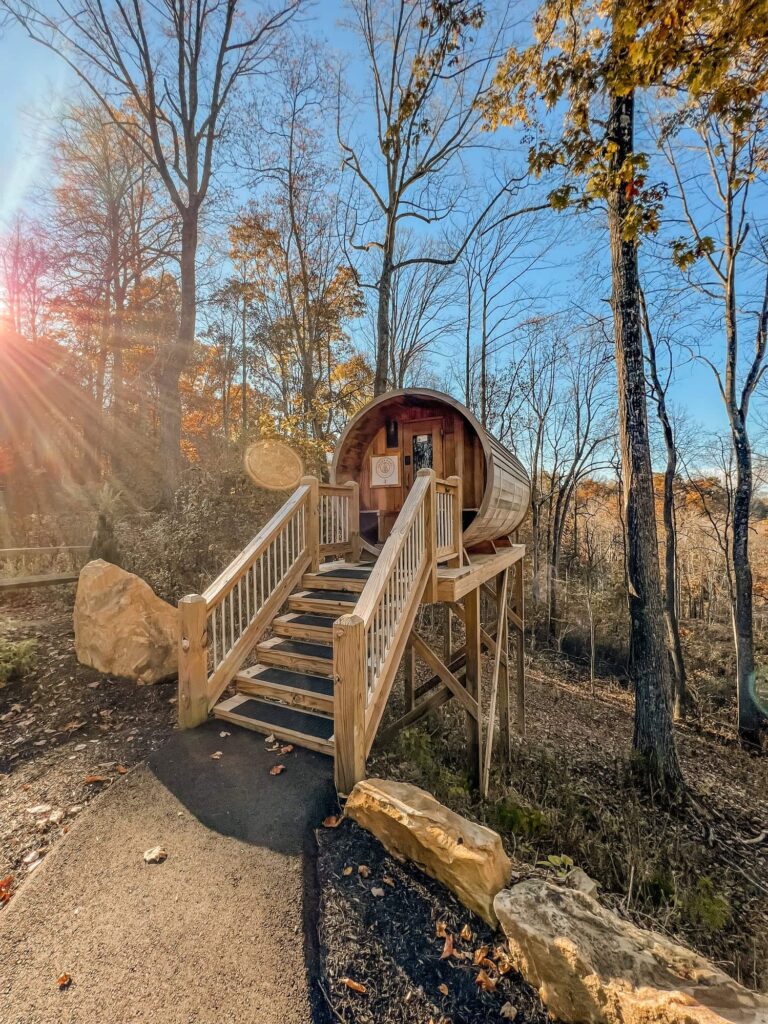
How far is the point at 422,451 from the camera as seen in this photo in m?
6.01

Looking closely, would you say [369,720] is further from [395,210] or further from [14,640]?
[395,210]

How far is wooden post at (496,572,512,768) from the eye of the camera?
5.64 m

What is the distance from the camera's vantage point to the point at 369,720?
2.93m

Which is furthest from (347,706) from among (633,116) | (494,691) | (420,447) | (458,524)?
(633,116)

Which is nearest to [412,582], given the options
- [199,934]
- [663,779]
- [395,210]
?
[199,934]

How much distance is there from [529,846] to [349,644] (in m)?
2.13

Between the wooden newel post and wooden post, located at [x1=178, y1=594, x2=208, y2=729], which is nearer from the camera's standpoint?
the wooden newel post

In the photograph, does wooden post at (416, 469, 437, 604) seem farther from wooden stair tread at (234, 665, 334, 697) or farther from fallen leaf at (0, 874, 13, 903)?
fallen leaf at (0, 874, 13, 903)

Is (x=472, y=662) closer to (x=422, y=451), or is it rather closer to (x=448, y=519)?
(x=448, y=519)

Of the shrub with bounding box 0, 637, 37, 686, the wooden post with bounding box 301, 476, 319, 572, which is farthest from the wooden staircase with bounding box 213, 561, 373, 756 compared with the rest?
the shrub with bounding box 0, 637, 37, 686

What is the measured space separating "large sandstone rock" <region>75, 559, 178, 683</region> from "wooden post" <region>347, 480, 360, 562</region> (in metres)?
2.23

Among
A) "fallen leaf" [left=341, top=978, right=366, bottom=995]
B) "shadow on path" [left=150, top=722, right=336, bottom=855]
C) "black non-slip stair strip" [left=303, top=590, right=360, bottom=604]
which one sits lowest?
"fallen leaf" [left=341, top=978, right=366, bottom=995]

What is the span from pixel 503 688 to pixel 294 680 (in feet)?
12.7

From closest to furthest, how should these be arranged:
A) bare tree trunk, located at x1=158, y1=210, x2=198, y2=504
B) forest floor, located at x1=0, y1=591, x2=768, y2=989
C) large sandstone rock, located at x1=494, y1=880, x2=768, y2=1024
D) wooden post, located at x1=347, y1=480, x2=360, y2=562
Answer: large sandstone rock, located at x1=494, y1=880, x2=768, y2=1024 < forest floor, located at x1=0, y1=591, x2=768, y2=989 < wooden post, located at x1=347, y1=480, x2=360, y2=562 < bare tree trunk, located at x1=158, y1=210, x2=198, y2=504
